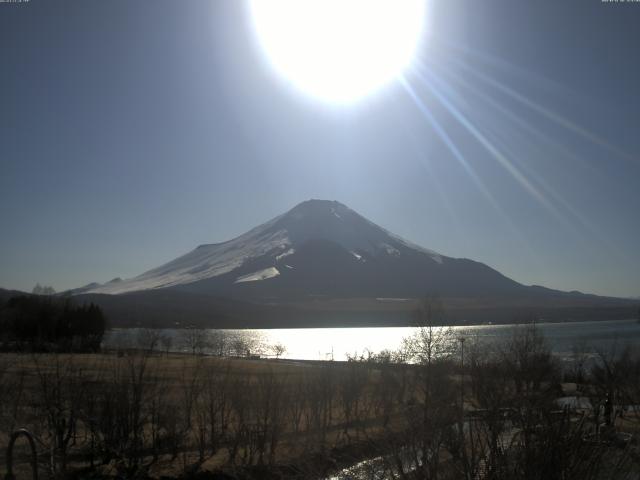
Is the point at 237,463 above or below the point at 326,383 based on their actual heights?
below

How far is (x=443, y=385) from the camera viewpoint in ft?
97.0

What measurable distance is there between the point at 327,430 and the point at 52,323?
66793 millimetres

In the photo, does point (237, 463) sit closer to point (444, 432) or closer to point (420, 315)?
point (444, 432)

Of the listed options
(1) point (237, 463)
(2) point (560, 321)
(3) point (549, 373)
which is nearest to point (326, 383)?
(1) point (237, 463)

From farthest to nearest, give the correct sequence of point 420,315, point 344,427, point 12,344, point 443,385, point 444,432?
1. point 12,344
2. point 420,315
3. point 443,385
4. point 344,427
5. point 444,432

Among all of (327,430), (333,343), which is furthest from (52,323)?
(327,430)

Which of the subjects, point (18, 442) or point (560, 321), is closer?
point (18, 442)

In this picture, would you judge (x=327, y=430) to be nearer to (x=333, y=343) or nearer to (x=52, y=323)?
(x=52, y=323)

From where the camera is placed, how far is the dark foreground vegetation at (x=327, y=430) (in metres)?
5.84

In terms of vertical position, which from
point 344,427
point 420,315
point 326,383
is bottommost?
point 344,427

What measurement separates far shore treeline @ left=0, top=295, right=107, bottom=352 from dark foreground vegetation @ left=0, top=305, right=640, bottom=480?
156 feet

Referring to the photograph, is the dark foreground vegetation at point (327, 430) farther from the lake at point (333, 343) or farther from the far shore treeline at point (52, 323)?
the far shore treeline at point (52, 323)

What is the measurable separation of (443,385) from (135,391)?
16096 millimetres

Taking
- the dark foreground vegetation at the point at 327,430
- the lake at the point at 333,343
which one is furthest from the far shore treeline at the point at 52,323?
the dark foreground vegetation at the point at 327,430
